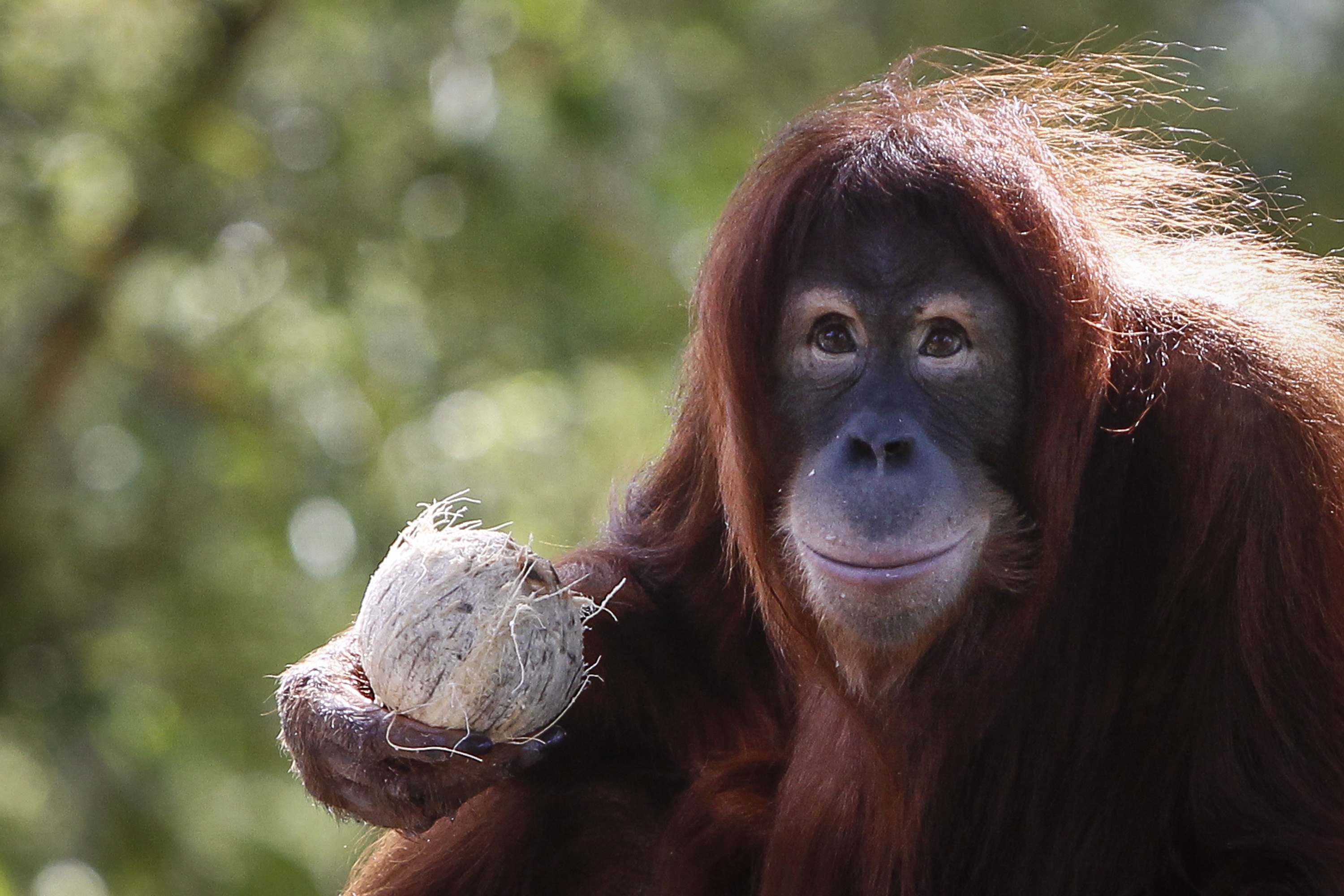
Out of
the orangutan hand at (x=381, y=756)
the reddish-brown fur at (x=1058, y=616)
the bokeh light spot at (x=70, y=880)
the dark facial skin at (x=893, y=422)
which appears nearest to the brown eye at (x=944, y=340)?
the dark facial skin at (x=893, y=422)

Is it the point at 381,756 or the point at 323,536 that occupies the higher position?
the point at 381,756

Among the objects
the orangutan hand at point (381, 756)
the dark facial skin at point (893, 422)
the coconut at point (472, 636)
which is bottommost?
the orangutan hand at point (381, 756)

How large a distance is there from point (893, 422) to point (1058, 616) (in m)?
0.55

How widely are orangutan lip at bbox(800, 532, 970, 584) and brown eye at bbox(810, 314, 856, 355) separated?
405 millimetres

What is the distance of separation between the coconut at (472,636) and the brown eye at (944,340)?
0.80 metres

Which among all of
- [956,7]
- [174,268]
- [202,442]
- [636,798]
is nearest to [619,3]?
[956,7]

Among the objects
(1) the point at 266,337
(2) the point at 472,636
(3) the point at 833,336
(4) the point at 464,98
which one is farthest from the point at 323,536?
(3) the point at 833,336

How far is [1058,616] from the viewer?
315 centimetres

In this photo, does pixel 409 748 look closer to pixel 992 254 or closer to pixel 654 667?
pixel 654 667

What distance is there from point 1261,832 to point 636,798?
1.33 metres

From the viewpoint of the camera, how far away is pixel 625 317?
7664mm

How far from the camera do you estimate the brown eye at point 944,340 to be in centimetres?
300

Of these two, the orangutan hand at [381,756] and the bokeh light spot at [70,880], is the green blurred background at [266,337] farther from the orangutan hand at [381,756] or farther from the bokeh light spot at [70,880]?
the orangutan hand at [381,756]

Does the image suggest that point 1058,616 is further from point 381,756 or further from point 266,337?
point 266,337
